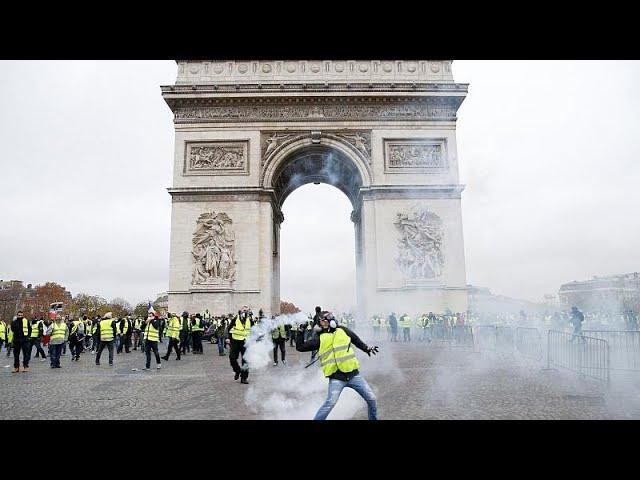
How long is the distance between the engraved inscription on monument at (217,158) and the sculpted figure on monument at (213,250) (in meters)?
2.46

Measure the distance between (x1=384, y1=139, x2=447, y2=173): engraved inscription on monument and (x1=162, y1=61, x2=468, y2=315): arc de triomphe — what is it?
Result: 0.06 metres

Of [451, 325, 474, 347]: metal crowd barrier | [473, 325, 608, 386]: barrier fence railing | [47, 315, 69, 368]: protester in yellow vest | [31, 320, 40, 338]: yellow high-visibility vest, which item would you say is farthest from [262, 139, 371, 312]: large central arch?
[47, 315, 69, 368]: protester in yellow vest

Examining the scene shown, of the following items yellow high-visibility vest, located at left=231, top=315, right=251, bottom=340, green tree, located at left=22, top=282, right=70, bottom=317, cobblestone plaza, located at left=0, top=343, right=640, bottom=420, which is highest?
green tree, located at left=22, top=282, right=70, bottom=317

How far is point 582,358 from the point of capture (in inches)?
486

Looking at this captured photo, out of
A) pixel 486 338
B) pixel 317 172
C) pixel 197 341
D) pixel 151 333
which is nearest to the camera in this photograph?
pixel 151 333

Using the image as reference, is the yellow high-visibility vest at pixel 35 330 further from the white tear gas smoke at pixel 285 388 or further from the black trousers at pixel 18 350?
the white tear gas smoke at pixel 285 388

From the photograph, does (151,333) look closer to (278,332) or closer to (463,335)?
(278,332)

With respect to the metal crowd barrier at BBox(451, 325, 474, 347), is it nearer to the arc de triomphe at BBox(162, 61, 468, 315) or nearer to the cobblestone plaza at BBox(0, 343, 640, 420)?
the arc de triomphe at BBox(162, 61, 468, 315)

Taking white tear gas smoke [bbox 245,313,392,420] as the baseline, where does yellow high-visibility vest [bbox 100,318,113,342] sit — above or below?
above

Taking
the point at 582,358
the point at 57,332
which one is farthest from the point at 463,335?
the point at 57,332

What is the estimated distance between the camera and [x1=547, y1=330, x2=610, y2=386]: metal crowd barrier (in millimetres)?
11016

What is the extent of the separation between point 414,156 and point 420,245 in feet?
16.2
